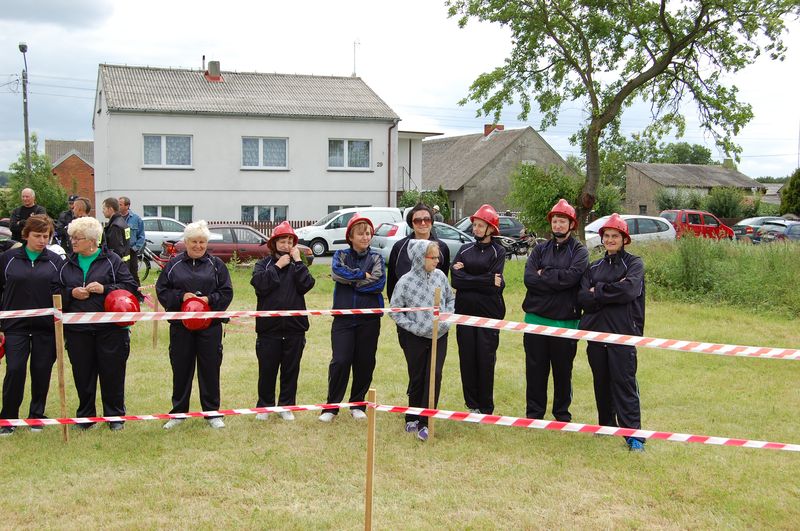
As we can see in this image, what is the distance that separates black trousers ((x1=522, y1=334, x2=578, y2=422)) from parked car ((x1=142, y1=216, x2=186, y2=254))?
17442 mm

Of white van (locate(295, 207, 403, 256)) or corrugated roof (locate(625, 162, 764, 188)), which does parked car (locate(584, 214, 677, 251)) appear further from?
corrugated roof (locate(625, 162, 764, 188))

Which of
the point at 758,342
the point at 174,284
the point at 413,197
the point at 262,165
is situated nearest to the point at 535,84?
the point at 413,197

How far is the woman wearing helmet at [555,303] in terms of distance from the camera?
6230 millimetres

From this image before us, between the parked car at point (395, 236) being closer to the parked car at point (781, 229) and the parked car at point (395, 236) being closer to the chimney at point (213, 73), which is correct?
the parked car at point (781, 229)

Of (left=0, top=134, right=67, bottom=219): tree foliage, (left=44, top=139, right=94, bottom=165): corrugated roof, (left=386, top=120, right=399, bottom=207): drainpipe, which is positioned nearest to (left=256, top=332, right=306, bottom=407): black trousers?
(left=386, top=120, right=399, bottom=207): drainpipe

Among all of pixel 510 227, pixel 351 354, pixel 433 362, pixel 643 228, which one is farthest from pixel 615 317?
pixel 510 227

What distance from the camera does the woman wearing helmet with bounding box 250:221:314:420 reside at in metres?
6.29

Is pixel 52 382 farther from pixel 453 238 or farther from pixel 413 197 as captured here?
pixel 413 197

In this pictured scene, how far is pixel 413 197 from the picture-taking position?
32656 millimetres

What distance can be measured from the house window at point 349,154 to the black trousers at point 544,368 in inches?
1024

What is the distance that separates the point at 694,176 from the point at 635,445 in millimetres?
58651

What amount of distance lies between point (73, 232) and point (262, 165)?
2546 cm

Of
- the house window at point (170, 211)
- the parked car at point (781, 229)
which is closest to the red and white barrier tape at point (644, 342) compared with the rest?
the parked car at point (781, 229)

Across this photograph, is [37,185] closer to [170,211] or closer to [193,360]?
[170,211]
